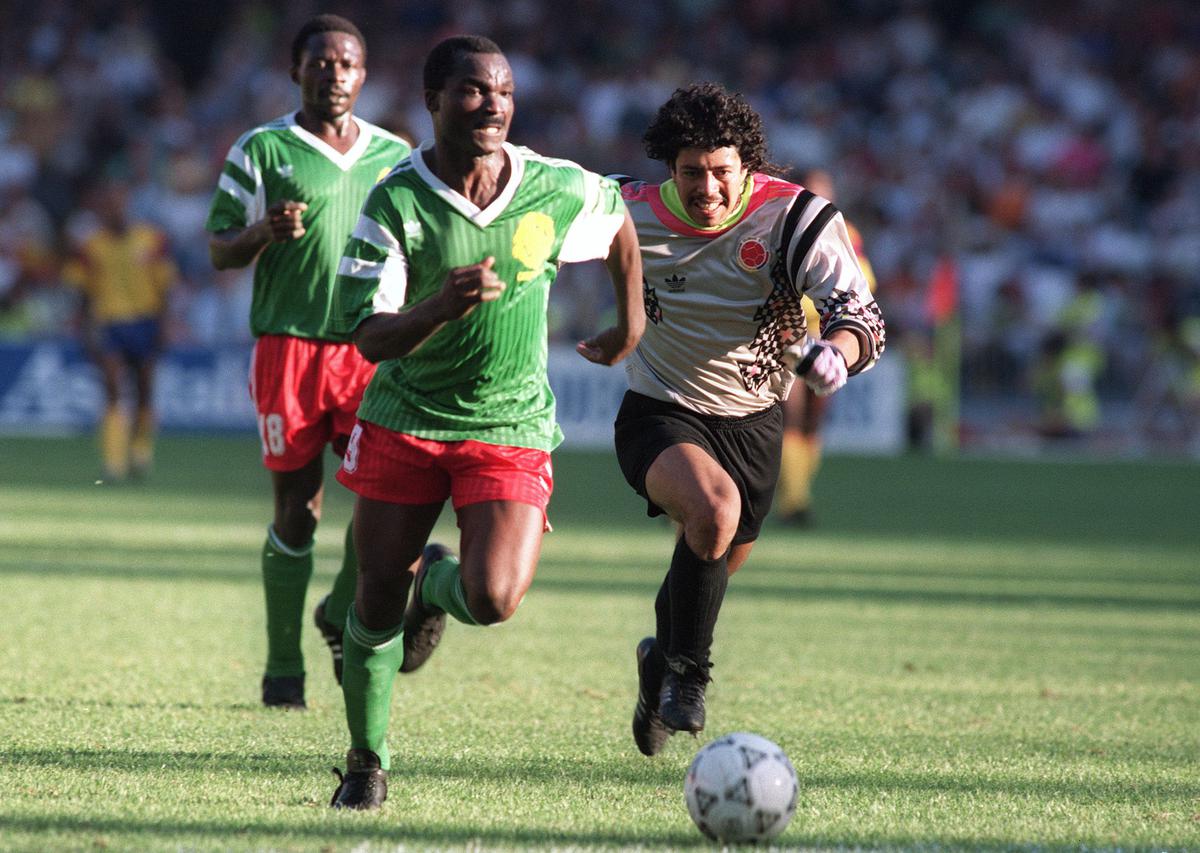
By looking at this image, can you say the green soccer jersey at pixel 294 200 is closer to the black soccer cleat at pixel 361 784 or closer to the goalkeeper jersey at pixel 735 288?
the goalkeeper jersey at pixel 735 288

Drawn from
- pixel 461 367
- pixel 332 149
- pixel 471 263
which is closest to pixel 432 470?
pixel 461 367

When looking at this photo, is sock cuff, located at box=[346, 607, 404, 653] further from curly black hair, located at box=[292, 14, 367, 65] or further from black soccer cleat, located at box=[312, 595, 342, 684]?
curly black hair, located at box=[292, 14, 367, 65]

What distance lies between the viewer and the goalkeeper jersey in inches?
224

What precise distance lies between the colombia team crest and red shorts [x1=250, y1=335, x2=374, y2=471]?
1469 millimetres

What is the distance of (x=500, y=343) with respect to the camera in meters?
4.83

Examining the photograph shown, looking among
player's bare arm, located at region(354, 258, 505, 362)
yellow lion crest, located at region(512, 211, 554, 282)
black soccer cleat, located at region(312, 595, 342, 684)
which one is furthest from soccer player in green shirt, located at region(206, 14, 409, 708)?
player's bare arm, located at region(354, 258, 505, 362)

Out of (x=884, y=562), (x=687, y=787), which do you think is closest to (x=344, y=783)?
(x=687, y=787)

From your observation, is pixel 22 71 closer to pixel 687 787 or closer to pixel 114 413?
pixel 114 413

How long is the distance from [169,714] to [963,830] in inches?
110

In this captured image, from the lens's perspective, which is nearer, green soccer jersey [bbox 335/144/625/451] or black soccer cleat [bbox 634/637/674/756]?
green soccer jersey [bbox 335/144/625/451]

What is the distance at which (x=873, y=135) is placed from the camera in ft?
81.1

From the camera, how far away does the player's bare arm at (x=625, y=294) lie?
5.05 meters

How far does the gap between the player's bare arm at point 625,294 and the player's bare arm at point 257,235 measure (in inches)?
49.4

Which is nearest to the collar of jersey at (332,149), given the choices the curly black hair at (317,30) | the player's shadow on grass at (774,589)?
the curly black hair at (317,30)
